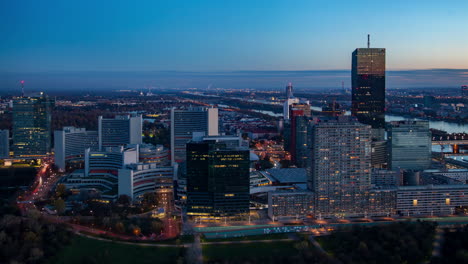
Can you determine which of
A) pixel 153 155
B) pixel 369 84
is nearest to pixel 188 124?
pixel 153 155

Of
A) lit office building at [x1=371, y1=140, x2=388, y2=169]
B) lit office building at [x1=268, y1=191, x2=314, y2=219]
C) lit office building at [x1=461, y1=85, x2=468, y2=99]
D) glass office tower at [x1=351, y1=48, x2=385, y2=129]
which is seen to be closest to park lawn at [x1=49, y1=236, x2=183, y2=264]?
lit office building at [x1=268, y1=191, x2=314, y2=219]

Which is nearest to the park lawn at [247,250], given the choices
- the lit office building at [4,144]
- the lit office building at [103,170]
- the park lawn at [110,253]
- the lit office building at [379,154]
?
the park lawn at [110,253]

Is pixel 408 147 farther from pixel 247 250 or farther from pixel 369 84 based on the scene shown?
pixel 247 250

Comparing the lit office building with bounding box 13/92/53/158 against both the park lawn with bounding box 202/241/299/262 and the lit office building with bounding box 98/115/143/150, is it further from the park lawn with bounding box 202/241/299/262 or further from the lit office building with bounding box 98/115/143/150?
the park lawn with bounding box 202/241/299/262

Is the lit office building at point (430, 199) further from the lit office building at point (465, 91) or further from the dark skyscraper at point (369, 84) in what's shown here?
the lit office building at point (465, 91)

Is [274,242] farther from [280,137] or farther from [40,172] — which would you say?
[280,137]

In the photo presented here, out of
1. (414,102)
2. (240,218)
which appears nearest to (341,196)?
(240,218)
